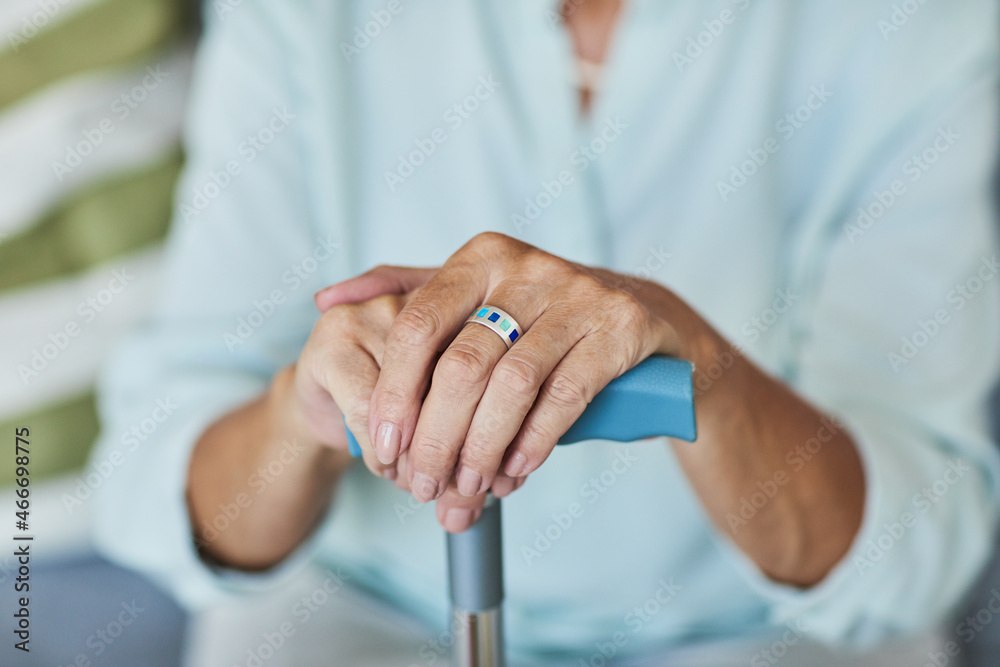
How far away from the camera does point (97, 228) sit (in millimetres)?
761

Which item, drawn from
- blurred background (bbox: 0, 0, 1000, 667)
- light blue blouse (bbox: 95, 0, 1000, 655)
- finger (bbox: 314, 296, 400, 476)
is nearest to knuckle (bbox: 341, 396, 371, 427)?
finger (bbox: 314, 296, 400, 476)

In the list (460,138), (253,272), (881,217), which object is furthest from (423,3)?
(881,217)

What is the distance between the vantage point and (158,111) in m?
0.77

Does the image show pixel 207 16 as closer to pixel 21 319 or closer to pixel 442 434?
pixel 21 319

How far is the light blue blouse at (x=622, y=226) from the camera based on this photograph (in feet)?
1.83

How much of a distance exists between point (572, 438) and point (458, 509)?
5 centimetres

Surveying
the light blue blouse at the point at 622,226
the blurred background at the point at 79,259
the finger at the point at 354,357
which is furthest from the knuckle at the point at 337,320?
the blurred background at the point at 79,259

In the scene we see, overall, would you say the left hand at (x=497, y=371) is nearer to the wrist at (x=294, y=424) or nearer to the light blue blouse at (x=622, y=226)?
the wrist at (x=294, y=424)

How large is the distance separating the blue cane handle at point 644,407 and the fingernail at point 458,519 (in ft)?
0.16

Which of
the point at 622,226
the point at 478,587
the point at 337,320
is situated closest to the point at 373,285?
the point at 337,320

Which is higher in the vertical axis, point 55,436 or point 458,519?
point 458,519

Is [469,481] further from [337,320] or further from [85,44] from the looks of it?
[85,44]

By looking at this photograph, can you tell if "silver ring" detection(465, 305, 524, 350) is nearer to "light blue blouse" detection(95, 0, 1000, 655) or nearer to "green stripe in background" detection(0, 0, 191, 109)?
"light blue blouse" detection(95, 0, 1000, 655)

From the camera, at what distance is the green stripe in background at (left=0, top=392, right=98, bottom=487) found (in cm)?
76
